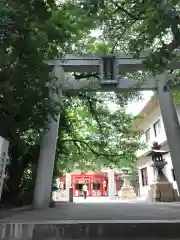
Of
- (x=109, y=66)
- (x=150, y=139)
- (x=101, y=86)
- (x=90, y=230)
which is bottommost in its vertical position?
(x=90, y=230)

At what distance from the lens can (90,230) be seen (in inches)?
192

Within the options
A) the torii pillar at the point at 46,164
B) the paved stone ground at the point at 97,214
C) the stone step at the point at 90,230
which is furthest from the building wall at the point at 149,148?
the stone step at the point at 90,230

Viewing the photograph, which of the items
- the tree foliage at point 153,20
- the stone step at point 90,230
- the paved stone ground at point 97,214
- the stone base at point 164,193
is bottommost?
the stone step at point 90,230

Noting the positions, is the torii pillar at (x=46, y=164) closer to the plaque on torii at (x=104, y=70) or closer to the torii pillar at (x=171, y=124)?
the plaque on torii at (x=104, y=70)

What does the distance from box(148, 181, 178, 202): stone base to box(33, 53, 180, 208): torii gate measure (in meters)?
5.23

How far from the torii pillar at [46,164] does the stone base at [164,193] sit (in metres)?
7.90

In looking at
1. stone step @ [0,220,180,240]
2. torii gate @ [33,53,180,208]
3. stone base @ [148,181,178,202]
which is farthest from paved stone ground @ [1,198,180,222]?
stone base @ [148,181,178,202]

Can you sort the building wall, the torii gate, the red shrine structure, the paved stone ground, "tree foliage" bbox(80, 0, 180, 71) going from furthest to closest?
1. the red shrine structure
2. the building wall
3. the torii gate
4. the paved stone ground
5. "tree foliage" bbox(80, 0, 180, 71)

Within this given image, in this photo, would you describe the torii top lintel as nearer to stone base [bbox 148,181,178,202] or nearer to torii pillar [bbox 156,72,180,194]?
torii pillar [bbox 156,72,180,194]

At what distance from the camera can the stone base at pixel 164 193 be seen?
50.1 ft

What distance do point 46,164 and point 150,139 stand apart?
15.1m

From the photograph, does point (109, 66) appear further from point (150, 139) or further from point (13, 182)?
point (150, 139)

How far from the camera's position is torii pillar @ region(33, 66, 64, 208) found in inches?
381

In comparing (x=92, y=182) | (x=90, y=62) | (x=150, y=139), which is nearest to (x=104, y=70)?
(x=90, y=62)
